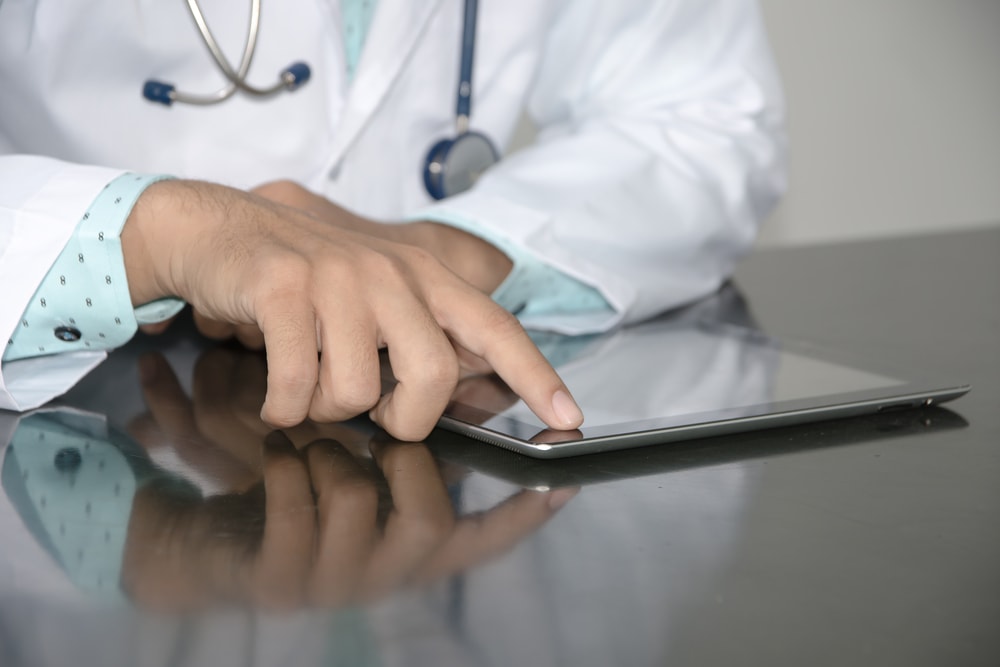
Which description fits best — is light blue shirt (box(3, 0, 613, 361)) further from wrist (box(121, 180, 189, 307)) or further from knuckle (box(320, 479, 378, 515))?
knuckle (box(320, 479, 378, 515))

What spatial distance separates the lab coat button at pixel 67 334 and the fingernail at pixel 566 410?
1.05 feet

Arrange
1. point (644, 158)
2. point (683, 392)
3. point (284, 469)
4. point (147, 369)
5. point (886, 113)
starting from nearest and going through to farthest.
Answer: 1. point (284, 469)
2. point (683, 392)
3. point (147, 369)
4. point (644, 158)
5. point (886, 113)

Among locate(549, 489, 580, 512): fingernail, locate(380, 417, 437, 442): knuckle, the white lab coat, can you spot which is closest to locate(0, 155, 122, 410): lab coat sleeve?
the white lab coat

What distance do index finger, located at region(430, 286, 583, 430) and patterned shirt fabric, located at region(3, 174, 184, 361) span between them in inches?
7.8

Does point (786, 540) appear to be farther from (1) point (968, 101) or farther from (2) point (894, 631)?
(1) point (968, 101)

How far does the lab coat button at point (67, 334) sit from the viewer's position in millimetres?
656

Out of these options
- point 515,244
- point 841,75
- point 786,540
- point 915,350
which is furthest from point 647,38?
point 841,75

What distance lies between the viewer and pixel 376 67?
1.01 metres

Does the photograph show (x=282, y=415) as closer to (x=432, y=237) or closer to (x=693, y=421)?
(x=693, y=421)

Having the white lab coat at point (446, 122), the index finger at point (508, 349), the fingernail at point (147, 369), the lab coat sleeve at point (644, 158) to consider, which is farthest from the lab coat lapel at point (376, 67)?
the index finger at point (508, 349)

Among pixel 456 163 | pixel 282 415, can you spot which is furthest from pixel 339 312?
pixel 456 163

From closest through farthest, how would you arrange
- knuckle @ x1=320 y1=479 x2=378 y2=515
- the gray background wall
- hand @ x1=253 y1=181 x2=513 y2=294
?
knuckle @ x1=320 y1=479 x2=378 y2=515, hand @ x1=253 y1=181 x2=513 y2=294, the gray background wall

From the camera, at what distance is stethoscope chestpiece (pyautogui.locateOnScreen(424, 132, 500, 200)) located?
1029 millimetres

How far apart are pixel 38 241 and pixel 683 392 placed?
391mm
